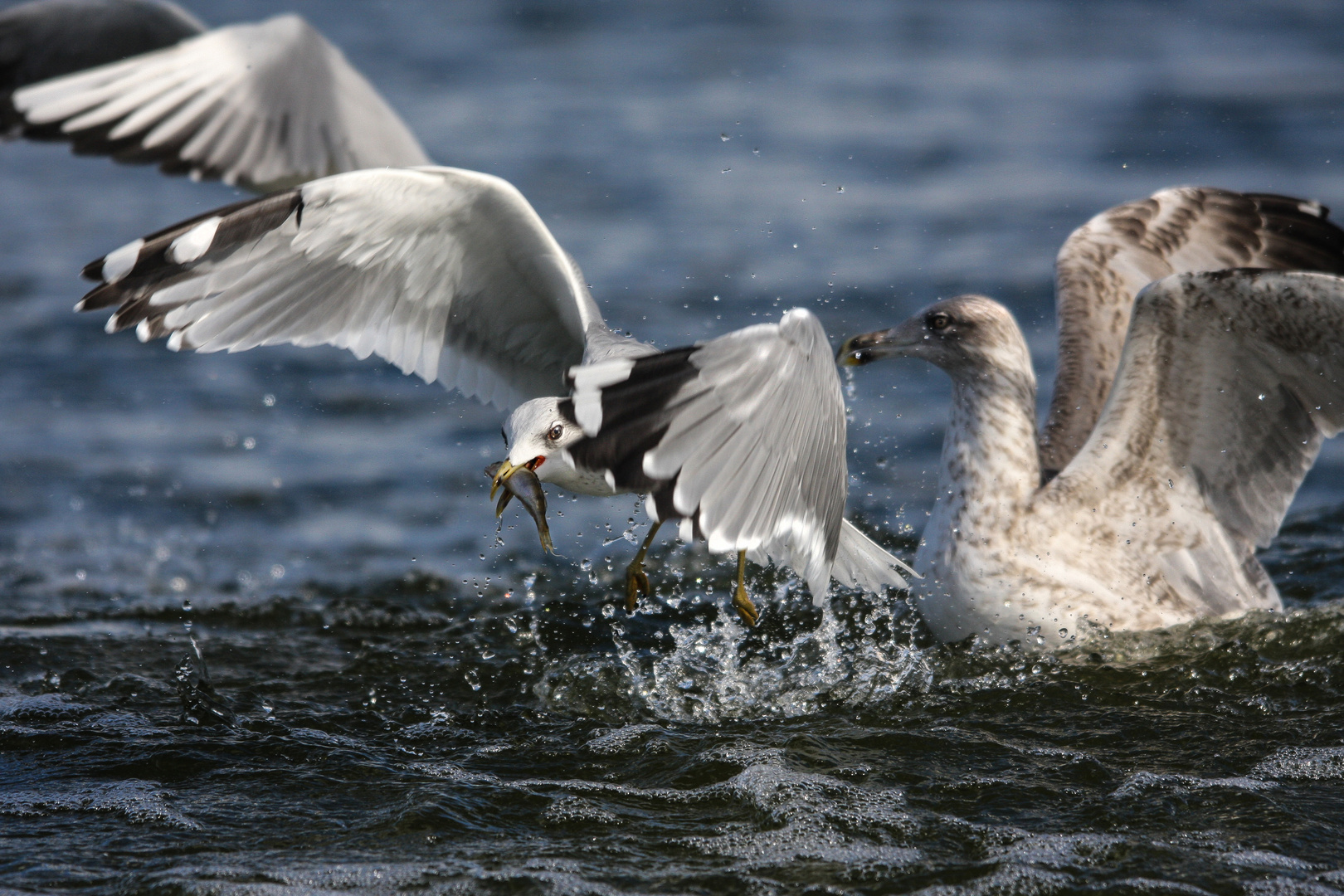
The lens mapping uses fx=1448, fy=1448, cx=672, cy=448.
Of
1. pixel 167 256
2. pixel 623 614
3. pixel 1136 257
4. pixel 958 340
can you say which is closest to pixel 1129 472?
pixel 958 340

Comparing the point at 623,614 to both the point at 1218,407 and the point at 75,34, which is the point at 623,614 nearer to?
the point at 1218,407

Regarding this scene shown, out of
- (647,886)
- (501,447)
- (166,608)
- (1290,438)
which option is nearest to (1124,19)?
(501,447)

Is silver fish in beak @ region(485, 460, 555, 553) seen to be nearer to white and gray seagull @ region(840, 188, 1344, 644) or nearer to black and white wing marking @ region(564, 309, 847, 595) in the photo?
black and white wing marking @ region(564, 309, 847, 595)

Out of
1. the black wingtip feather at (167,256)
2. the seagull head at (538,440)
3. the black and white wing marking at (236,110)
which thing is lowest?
the seagull head at (538,440)

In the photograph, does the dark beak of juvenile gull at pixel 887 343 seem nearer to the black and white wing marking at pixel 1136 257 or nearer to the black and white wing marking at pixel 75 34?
the black and white wing marking at pixel 1136 257

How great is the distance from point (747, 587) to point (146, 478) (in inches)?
116

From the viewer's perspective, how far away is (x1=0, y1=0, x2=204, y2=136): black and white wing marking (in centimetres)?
639

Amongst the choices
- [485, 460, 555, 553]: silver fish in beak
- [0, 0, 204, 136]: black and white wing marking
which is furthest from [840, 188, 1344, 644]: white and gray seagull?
[0, 0, 204, 136]: black and white wing marking

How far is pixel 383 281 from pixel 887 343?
163 centimetres

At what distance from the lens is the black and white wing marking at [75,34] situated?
21.0 feet

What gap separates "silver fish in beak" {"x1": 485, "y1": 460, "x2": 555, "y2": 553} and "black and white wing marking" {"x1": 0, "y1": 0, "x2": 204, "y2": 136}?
3.77 metres

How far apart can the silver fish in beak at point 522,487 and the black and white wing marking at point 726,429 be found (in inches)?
14.0

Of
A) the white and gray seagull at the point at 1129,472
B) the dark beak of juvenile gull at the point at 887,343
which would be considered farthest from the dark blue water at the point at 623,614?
the dark beak of juvenile gull at the point at 887,343

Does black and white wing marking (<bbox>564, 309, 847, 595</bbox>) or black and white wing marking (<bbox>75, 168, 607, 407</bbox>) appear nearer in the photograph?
black and white wing marking (<bbox>564, 309, 847, 595</bbox>)
